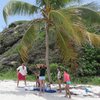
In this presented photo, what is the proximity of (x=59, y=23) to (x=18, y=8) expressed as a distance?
3.30 meters

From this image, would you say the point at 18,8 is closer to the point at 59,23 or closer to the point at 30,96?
the point at 59,23

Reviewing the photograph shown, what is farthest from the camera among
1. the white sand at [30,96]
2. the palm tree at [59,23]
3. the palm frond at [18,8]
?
the palm frond at [18,8]

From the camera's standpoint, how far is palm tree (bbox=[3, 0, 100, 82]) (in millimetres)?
19844

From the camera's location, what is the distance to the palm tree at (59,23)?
65.1ft

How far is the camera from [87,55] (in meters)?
34.1

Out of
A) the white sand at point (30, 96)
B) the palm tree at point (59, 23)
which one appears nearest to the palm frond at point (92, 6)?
the palm tree at point (59, 23)

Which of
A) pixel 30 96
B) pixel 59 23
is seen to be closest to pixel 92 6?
pixel 59 23

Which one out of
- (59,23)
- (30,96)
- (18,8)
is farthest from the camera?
(18,8)

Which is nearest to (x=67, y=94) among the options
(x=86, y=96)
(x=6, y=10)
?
(x=86, y=96)

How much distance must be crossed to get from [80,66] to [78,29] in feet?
43.6

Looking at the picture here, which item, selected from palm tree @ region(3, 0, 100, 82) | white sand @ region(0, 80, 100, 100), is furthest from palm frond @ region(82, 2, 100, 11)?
white sand @ region(0, 80, 100, 100)

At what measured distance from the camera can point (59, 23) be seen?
20.3m

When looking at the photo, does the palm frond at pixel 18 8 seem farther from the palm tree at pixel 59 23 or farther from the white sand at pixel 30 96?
the white sand at pixel 30 96

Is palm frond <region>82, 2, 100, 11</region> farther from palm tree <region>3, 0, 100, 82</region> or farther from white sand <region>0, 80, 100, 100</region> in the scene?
white sand <region>0, 80, 100, 100</region>
